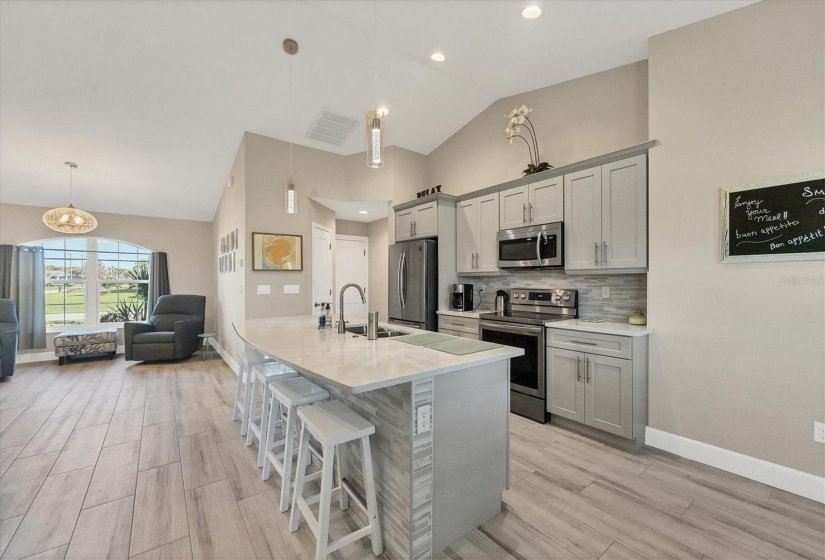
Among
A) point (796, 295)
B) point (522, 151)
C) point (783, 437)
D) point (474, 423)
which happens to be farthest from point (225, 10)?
point (783, 437)

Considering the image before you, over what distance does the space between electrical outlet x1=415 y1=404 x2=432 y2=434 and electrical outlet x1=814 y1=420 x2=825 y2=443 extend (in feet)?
7.58

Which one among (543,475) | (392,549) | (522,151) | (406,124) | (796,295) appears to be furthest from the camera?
(406,124)

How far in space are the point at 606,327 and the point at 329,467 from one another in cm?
232

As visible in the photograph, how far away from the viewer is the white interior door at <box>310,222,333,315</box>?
15.6 ft

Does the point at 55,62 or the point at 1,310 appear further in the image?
the point at 1,310

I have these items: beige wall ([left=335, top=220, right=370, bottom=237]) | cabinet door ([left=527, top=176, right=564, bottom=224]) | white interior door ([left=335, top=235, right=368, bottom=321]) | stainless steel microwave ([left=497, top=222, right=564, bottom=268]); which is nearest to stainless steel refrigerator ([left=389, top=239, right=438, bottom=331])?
stainless steel microwave ([left=497, top=222, right=564, bottom=268])

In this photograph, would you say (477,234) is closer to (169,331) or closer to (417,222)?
(417,222)

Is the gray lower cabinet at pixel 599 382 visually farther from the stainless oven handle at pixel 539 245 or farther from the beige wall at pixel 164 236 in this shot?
the beige wall at pixel 164 236

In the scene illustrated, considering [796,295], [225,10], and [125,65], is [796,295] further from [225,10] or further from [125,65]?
[125,65]

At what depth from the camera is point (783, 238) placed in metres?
2.04

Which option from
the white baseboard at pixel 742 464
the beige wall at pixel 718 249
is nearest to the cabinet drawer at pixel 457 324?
the beige wall at pixel 718 249

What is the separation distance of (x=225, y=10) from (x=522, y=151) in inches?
120

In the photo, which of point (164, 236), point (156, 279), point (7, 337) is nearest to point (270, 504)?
point (7, 337)

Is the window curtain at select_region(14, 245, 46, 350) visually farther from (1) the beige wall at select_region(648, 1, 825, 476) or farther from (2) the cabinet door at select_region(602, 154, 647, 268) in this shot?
(1) the beige wall at select_region(648, 1, 825, 476)
